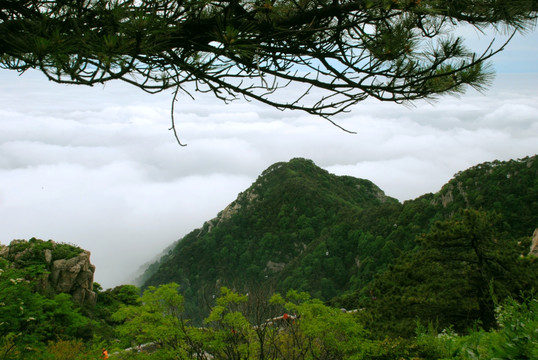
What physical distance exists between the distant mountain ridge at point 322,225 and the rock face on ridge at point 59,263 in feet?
40.7

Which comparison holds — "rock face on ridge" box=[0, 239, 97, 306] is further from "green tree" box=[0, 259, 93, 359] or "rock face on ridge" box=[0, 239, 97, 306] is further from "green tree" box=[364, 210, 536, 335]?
"green tree" box=[364, 210, 536, 335]

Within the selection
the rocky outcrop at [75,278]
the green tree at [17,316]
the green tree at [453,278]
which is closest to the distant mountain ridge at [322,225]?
the green tree at [453,278]

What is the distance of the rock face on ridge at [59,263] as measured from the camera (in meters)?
12.4

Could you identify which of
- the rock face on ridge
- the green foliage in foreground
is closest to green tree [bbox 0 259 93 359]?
the green foliage in foreground

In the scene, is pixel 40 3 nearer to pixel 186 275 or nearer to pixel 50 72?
pixel 50 72

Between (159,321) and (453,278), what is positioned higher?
Answer: (453,278)

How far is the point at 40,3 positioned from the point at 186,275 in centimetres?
4596

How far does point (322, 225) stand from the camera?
148 feet

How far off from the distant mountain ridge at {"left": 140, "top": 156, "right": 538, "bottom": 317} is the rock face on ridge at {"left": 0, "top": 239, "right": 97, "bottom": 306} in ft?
40.7

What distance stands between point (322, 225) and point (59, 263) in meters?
34.5

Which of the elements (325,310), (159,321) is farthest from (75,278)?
(325,310)

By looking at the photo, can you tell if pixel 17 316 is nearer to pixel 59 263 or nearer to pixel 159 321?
pixel 159 321

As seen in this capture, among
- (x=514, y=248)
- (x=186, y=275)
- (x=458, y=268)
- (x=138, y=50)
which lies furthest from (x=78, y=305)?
(x=186, y=275)

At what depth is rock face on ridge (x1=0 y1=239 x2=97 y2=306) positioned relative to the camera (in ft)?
40.7
